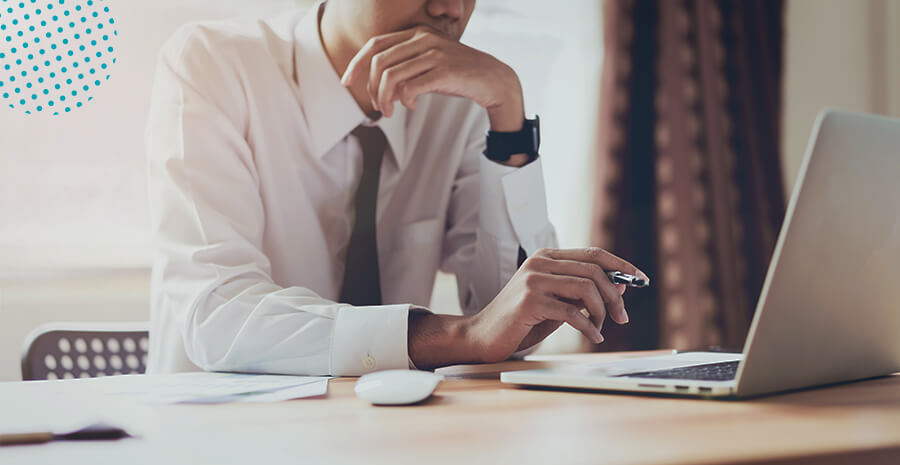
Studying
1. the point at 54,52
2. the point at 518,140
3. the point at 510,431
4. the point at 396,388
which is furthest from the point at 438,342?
the point at 54,52

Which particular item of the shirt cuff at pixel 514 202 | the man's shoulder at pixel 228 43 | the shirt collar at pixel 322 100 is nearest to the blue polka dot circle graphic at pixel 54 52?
the man's shoulder at pixel 228 43

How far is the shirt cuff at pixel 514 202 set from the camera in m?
1.46

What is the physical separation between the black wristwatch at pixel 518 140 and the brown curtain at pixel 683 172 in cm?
127

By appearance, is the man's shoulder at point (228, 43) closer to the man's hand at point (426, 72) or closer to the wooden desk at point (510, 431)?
the man's hand at point (426, 72)

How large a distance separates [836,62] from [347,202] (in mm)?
2583

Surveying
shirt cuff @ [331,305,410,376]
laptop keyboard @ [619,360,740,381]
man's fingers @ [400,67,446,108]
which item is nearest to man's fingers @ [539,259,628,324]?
laptop keyboard @ [619,360,740,381]

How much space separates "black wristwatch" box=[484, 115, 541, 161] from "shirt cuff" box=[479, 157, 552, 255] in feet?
0.08

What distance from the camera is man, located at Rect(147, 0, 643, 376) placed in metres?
0.98

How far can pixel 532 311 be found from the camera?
89 cm

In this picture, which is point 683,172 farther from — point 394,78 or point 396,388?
point 396,388

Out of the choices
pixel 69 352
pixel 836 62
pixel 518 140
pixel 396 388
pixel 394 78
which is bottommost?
pixel 69 352

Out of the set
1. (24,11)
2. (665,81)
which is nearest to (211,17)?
(24,11)

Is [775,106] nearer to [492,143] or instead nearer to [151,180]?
[492,143]

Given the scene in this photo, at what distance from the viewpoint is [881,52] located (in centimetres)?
325
